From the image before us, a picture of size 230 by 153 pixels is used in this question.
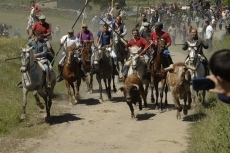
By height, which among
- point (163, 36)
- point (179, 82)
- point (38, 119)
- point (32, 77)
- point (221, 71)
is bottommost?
point (38, 119)

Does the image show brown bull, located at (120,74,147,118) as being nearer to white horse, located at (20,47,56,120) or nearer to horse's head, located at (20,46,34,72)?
white horse, located at (20,47,56,120)

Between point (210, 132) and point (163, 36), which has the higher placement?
point (163, 36)

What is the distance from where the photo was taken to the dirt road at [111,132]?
15.0 meters

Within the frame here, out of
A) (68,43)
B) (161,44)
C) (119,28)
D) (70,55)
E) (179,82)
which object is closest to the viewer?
(179,82)

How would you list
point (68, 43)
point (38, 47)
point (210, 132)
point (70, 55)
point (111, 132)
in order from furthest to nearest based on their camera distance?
point (68, 43), point (70, 55), point (38, 47), point (111, 132), point (210, 132)

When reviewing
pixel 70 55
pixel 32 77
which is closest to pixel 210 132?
pixel 32 77

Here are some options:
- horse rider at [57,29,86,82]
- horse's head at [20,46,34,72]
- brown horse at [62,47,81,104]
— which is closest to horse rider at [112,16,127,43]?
horse rider at [57,29,86,82]

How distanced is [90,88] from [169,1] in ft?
199

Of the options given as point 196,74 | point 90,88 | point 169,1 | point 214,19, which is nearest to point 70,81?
point 90,88

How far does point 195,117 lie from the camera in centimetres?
1775

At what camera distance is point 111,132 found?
16844 mm

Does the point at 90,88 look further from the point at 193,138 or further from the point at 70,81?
the point at 193,138

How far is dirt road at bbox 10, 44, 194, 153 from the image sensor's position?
15.0m

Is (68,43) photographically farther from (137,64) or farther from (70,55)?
(137,64)
